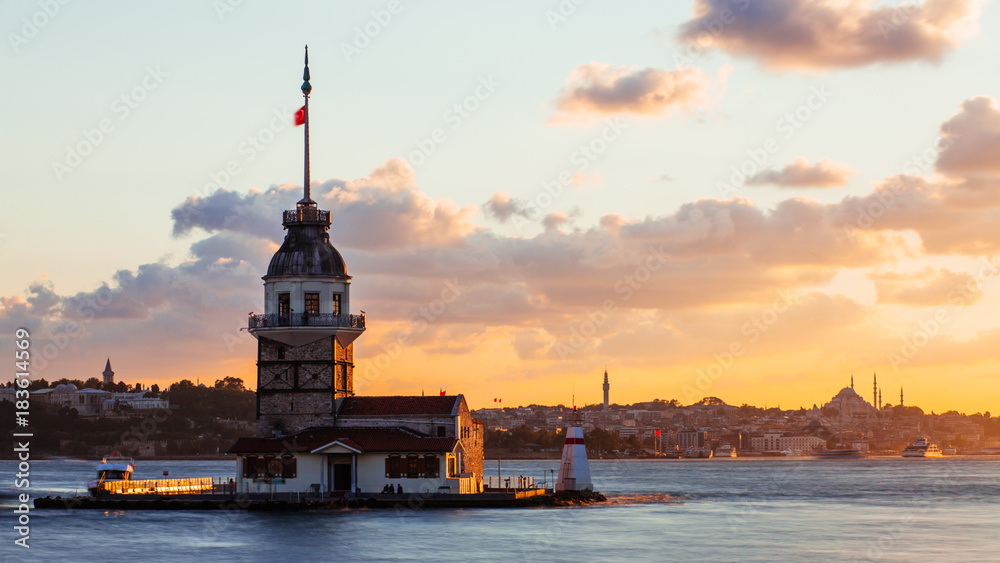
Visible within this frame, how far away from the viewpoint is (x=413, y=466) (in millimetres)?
63594

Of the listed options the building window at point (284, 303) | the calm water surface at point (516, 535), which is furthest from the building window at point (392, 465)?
the building window at point (284, 303)

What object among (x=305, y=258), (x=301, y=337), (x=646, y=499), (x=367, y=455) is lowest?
(x=646, y=499)

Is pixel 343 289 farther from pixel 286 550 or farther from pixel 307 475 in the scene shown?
pixel 286 550

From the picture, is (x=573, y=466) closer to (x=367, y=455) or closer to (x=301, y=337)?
(x=367, y=455)

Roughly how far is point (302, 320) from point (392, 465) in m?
8.44

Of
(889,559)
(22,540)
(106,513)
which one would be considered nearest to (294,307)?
(106,513)

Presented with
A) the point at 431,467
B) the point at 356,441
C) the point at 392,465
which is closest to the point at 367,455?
the point at 356,441

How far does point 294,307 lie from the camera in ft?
216

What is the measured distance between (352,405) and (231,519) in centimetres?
950

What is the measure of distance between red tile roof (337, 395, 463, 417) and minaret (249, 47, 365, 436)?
2.85 feet

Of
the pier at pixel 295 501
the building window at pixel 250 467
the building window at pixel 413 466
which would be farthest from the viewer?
the building window at pixel 250 467

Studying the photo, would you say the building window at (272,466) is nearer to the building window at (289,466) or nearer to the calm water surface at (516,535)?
the building window at (289,466)

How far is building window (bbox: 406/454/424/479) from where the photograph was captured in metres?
63.5

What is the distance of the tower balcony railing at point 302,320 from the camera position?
65.6 m
